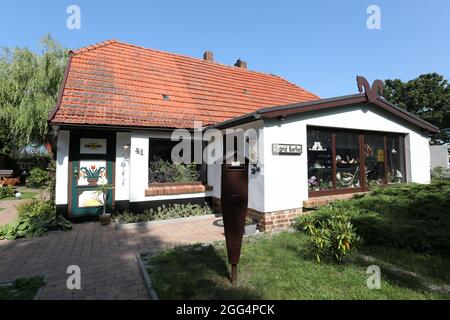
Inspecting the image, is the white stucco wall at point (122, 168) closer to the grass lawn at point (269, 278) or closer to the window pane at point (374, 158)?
the grass lawn at point (269, 278)

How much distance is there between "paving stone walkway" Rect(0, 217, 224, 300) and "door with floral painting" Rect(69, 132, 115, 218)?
0.55 metres

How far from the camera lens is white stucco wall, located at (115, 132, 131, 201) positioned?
7999 mm

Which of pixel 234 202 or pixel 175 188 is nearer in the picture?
pixel 234 202

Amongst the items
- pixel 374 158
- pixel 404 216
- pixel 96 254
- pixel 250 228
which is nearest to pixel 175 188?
pixel 250 228

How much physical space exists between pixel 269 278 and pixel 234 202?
1.27 metres

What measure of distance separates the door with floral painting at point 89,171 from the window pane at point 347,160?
22.6ft

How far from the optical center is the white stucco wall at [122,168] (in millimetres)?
7999

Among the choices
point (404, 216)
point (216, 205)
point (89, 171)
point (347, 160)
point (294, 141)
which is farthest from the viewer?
point (216, 205)

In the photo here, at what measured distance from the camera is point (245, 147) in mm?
7312

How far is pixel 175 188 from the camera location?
27.1ft

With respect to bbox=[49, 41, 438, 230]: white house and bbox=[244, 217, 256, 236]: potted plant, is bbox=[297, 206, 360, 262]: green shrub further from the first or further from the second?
bbox=[49, 41, 438, 230]: white house

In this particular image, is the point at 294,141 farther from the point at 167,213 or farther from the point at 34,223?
the point at 34,223

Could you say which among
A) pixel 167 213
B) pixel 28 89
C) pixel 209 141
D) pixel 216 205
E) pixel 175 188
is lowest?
pixel 167 213
